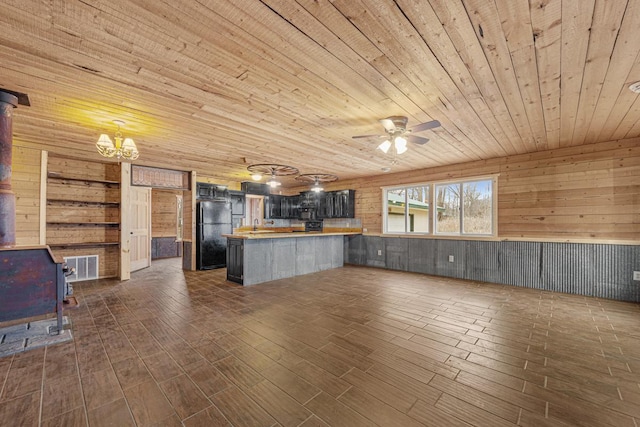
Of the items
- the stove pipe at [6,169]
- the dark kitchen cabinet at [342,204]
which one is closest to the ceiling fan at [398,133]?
the stove pipe at [6,169]

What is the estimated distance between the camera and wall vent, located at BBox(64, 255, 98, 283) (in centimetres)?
521

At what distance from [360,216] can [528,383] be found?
18.8 feet

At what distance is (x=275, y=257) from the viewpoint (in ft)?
17.9

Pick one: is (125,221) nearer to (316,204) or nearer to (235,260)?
(235,260)

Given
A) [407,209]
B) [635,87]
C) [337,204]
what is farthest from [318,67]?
[337,204]

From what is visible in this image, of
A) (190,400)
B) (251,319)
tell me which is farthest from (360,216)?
(190,400)

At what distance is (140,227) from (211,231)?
1.73 m

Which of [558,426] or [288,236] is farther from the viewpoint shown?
[288,236]

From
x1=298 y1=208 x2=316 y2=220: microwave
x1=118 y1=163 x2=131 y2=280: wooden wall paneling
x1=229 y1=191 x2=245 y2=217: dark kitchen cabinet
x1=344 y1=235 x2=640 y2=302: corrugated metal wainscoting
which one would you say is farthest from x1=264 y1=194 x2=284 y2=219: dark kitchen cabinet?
x1=118 y1=163 x2=131 y2=280: wooden wall paneling

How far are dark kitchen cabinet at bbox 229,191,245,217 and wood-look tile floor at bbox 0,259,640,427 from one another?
13.3 ft

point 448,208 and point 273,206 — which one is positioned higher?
point 273,206

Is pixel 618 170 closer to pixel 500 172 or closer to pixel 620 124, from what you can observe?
pixel 620 124

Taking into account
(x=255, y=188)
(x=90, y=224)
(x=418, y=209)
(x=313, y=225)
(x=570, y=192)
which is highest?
(x=255, y=188)

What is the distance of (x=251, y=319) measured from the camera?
3.22m
